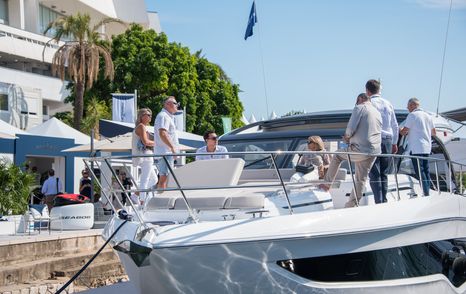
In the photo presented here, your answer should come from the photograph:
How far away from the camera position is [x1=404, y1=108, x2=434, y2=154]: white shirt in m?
8.02

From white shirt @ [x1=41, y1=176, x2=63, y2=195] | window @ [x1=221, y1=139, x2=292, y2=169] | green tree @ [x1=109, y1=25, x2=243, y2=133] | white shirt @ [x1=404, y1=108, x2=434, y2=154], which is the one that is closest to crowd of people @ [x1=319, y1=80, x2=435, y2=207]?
white shirt @ [x1=404, y1=108, x2=434, y2=154]

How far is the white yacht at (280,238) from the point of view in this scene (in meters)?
5.03

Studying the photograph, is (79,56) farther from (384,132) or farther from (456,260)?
(456,260)

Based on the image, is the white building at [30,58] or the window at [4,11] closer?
the white building at [30,58]

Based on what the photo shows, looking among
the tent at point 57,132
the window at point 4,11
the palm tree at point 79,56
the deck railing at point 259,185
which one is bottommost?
the tent at point 57,132

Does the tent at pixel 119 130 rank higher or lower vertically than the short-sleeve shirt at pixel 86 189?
higher

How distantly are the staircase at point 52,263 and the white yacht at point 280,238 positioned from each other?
15.1ft

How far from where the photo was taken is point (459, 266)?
666 cm

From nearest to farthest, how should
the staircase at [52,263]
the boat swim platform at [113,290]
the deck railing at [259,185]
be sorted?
the deck railing at [259,185]
the boat swim platform at [113,290]
the staircase at [52,263]

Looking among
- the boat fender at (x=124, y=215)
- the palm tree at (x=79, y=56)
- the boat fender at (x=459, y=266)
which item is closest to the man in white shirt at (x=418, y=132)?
the boat fender at (x=459, y=266)

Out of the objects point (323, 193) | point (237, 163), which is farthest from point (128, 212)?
point (323, 193)

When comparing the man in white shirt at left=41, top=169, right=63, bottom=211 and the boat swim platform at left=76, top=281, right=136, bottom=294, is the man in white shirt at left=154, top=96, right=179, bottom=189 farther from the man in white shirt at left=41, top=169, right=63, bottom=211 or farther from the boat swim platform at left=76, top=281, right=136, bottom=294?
the man in white shirt at left=41, top=169, right=63, bottom=211

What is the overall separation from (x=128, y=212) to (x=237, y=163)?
107cm

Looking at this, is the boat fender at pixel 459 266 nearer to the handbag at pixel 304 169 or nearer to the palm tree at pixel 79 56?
the handbag at pixel 304 169
